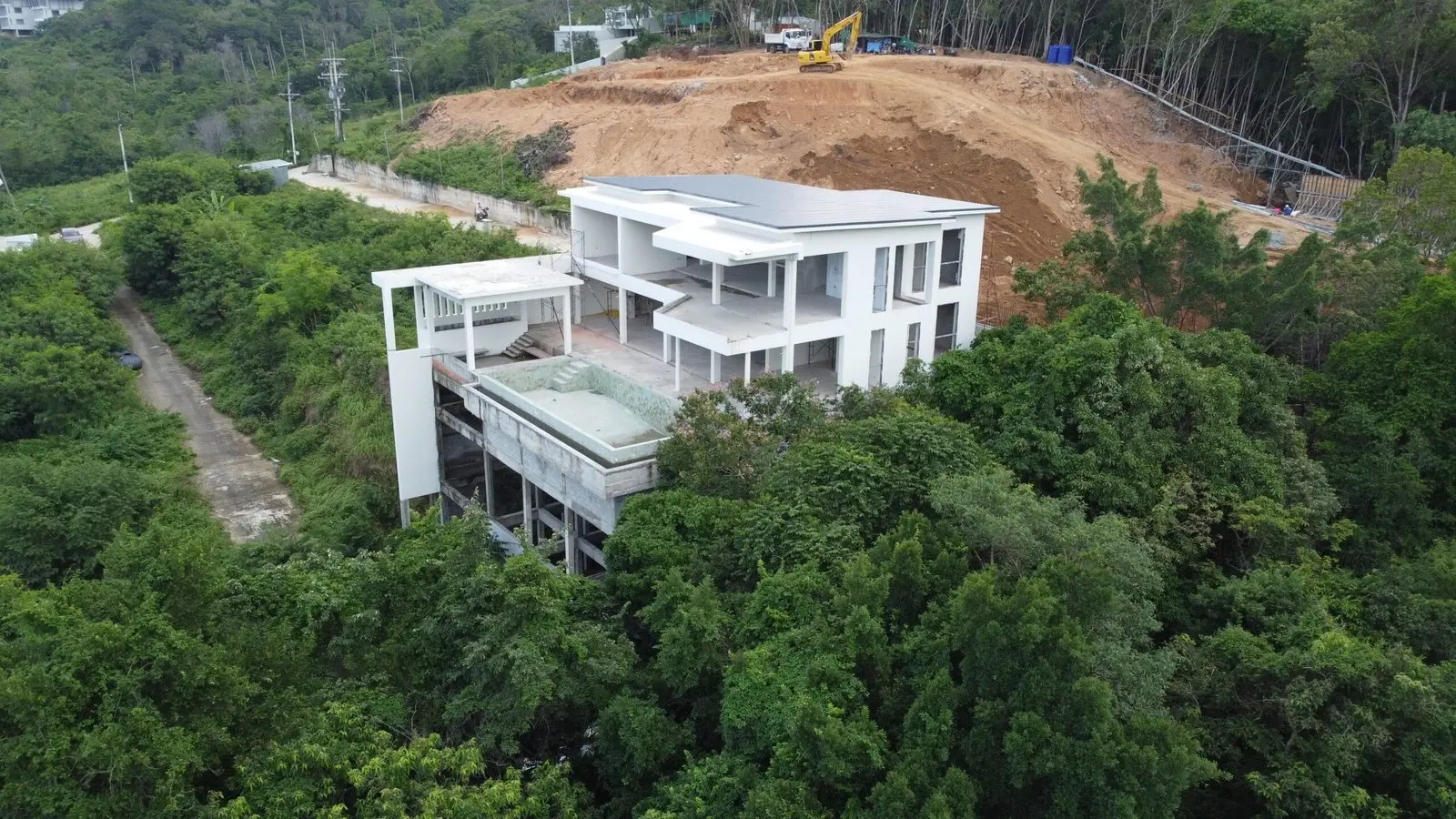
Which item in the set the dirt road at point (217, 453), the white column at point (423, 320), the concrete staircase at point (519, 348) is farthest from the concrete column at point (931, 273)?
the dirt road at point (217, 453)

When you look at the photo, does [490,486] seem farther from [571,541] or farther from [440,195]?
[440,195]

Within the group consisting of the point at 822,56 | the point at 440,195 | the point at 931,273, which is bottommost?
the point at 440,195

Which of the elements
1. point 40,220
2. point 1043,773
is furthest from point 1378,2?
point 40,220

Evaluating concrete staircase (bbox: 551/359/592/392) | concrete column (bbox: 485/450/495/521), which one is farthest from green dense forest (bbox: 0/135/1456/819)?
concrete staircase (bbox: 551/359/592/392)

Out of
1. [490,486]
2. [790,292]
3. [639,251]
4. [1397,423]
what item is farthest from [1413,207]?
[490,486]

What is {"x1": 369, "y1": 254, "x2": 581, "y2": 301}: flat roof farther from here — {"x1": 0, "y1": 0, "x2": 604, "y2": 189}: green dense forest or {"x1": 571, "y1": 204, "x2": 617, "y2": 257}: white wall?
{"x1": 0, "y1": 0, "x2": 604, "y2": 189}: green dense forest

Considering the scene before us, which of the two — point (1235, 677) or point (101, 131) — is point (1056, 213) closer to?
point (1235, 677)
